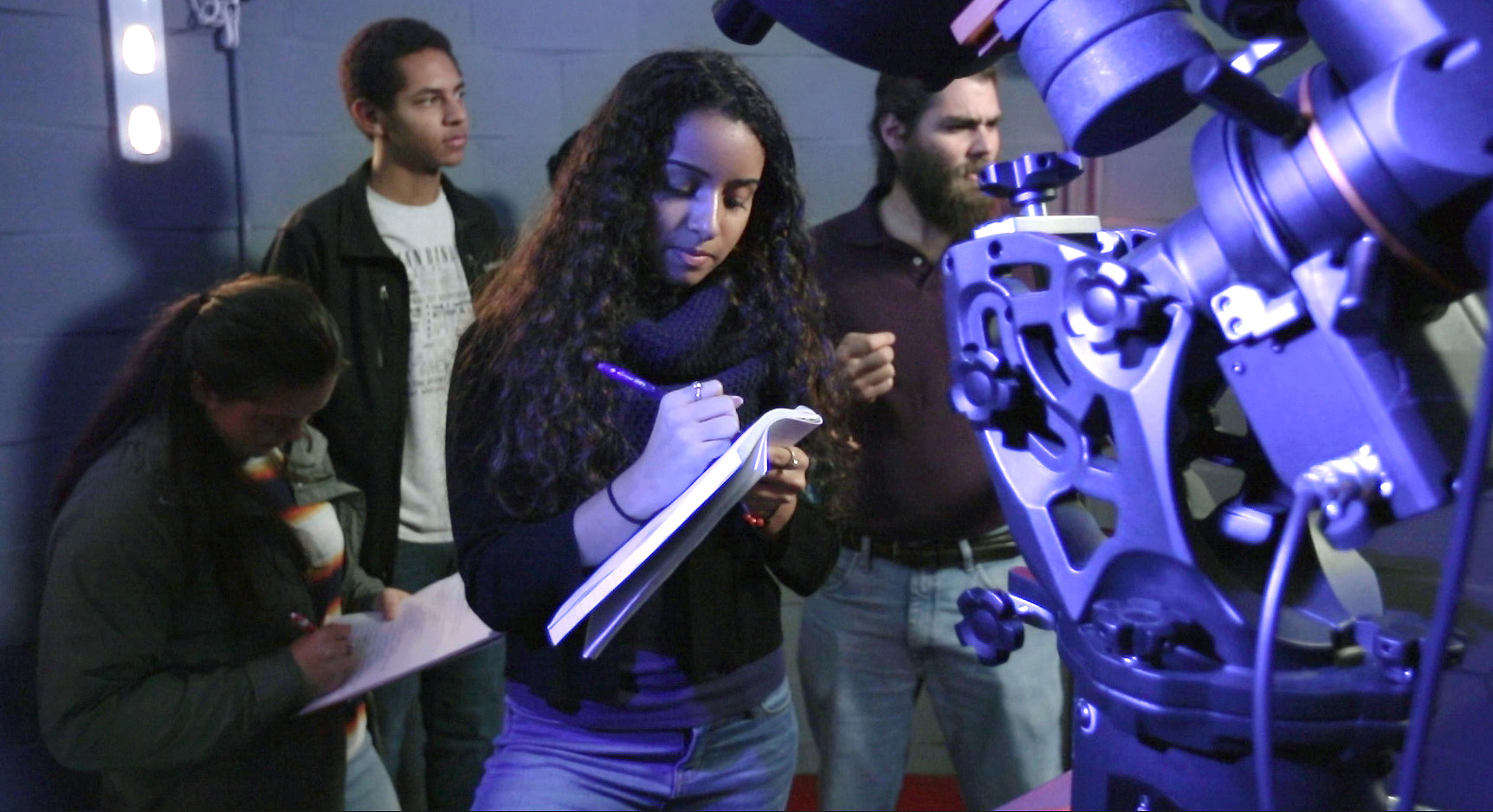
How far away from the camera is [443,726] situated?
1617 mm

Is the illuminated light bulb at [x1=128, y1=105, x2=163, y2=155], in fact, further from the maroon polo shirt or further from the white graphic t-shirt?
the maroon polo shirt

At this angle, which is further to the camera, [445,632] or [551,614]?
[445,632]

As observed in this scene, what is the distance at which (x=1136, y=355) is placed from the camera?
0.68 m

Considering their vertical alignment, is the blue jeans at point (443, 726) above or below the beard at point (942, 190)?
below

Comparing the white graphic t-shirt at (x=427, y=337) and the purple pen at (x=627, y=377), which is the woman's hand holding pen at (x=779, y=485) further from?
the white graphic t-shirt at (x=427, y=337)

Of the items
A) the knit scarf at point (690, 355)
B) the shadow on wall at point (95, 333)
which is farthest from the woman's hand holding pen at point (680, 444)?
the shadow on wall at point (95, 333)

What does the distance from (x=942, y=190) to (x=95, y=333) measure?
3.68ft

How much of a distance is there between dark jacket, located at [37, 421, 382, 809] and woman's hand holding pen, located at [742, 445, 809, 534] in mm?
510

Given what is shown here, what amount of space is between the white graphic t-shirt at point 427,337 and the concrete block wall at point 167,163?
4.0 inches

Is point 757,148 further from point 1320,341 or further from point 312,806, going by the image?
point 312,806

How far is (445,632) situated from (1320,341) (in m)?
1.03

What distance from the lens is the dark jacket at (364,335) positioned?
1.40 m

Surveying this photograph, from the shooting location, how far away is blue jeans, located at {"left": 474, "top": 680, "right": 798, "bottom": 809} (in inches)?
41.6

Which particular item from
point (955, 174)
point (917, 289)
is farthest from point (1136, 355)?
Answer: point (955, 174)
